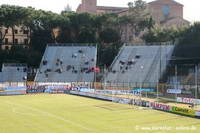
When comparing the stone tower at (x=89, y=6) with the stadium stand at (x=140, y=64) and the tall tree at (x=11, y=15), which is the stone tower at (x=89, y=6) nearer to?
the tall tree at (x=11, y=15)

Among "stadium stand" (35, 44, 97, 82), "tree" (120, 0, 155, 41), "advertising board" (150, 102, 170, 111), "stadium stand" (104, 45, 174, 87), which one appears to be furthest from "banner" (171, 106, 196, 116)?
"tree" (120, 0, 155, 41)

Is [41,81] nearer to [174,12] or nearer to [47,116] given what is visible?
[47,116]

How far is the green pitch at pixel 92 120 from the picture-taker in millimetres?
22500

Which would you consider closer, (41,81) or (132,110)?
(132,110)

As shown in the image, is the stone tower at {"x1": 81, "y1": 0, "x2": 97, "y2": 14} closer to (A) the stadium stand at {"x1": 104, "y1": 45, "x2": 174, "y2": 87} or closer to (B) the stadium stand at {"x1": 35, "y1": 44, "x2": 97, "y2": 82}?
(B) the stadium stand at {"x1": 35, "y1": 44, "x2": 97, "y2": 82}

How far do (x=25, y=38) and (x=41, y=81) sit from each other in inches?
983

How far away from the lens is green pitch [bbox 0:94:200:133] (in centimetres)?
2250

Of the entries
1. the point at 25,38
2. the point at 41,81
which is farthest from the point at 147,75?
the point at 25,38

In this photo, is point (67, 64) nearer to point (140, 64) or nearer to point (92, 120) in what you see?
point (140, 64)

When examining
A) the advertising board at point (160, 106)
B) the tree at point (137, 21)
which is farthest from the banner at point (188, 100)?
the tree at point (137, 21)

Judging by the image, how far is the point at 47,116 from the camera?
28.8 m

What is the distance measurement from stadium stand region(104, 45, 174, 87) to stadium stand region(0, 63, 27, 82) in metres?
17.2

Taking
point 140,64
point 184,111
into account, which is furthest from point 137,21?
point 184,111

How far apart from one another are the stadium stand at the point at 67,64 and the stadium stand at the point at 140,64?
5.45 metres
